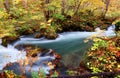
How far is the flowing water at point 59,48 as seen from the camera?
10.1 metres

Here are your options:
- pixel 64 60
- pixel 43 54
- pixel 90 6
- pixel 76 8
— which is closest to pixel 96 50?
pixel 64 60

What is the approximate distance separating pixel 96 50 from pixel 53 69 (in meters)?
1.92

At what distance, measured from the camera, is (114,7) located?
86.9 ft

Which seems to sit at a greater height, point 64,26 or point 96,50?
point 96,50

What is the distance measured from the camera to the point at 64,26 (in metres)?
17.8

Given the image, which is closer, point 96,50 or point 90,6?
point 96,50

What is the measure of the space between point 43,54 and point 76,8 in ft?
34.6

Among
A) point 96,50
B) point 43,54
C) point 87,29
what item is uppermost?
point 96,50

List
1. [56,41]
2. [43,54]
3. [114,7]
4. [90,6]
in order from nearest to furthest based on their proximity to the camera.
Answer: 1. [43,54]
2. [56,41]
3. [90,6]
4. [114,7]

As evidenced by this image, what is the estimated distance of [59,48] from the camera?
1262cm

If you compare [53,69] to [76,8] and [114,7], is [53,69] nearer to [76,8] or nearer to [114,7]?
[76,8]

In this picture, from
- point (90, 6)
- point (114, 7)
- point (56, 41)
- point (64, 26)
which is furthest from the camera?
point (114, 7)

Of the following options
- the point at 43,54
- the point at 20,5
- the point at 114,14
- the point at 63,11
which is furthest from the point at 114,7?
the point at 43,54

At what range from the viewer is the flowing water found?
1012cm
